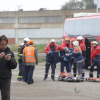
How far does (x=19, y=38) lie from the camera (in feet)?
212

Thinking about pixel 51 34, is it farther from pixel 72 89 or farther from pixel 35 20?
pixel 72 89

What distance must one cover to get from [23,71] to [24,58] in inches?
42.6

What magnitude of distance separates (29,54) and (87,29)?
29.9 ft

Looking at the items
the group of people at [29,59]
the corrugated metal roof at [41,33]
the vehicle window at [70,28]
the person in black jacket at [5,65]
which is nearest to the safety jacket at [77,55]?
the group of people at [29,59]

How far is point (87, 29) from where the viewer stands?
19859mm

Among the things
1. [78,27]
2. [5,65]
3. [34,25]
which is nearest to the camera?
[5,65]

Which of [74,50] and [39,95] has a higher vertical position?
[74,50]

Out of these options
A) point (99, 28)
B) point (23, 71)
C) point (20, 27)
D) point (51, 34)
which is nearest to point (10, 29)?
point (20, 27)

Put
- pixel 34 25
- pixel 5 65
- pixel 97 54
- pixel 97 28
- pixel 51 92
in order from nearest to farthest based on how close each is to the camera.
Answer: pixel 5 65
pixel 51 92
pixel 97 54
pixel 97 28
pixel 34 25

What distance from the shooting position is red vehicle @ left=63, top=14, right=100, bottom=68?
1873 cm

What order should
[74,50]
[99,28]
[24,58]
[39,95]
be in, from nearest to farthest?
[39,95] → [24,58] → [74,50] → [99,28]

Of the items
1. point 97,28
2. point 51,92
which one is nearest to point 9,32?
point 97,28

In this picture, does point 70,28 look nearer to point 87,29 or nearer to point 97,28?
point 87,29

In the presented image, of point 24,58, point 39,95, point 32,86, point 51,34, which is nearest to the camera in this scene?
point 39,95
